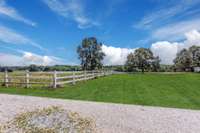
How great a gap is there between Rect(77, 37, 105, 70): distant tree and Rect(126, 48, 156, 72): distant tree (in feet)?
61.4

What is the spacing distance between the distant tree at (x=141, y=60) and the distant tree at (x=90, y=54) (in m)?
18.7

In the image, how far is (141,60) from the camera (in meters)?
63.5

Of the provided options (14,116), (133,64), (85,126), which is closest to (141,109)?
(85,126)

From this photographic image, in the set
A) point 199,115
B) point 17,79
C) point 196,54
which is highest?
point 196,54

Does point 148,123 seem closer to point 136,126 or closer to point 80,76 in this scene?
point 136,126

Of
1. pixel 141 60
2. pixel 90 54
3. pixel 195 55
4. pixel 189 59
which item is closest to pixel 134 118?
pixel 90 54

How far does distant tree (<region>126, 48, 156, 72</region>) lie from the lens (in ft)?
210

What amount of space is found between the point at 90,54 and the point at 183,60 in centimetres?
3387

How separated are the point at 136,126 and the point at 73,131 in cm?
154

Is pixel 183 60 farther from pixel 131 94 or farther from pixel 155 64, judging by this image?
pixel 131 94

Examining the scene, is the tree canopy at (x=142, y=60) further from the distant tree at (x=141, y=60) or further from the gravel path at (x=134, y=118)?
the gravel path at (x=134, y=118)

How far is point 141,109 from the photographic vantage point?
22.4ft

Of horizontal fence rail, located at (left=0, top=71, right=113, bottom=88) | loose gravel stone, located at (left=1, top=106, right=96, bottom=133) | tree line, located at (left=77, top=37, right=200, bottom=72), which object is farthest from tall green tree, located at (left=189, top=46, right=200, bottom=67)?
loose gravel stone, located at (left=1, top=106, right=96, bottom=133)

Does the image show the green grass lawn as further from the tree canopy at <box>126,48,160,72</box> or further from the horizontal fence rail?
the tree canopy at <box>126,48,160,72</box>
